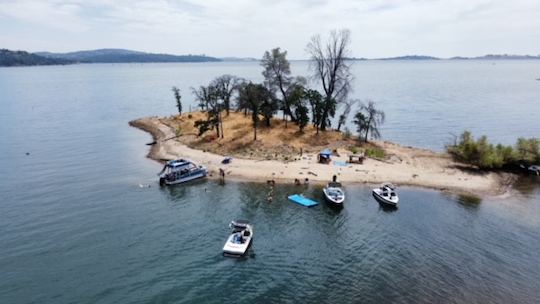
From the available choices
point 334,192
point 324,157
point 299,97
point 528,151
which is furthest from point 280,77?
point 528,151

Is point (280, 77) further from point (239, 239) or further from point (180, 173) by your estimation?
point (239, 239)

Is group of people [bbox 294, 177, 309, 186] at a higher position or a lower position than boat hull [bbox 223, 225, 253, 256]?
higher

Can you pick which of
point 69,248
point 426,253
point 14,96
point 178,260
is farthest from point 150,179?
point 14,96

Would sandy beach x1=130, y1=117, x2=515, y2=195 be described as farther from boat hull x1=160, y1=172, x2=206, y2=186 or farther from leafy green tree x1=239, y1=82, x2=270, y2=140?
leafy green tree x1=239, y1=82, x2=270, y2=140

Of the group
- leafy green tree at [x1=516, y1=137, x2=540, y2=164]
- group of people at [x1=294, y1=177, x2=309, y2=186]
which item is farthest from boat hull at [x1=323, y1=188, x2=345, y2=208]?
leafy green tree at [x1=516, y1=137, x2=540, y2=164]

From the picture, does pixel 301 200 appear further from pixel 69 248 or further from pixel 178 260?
pixel 69 248
